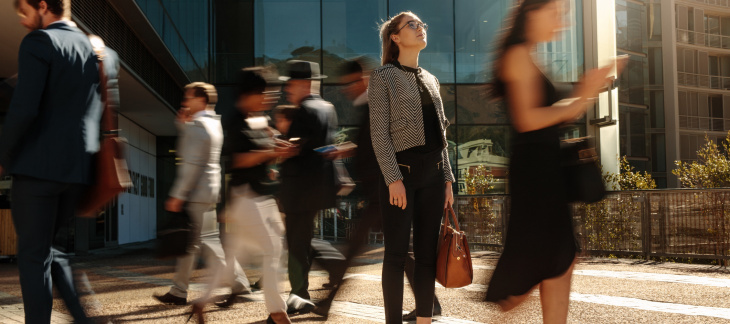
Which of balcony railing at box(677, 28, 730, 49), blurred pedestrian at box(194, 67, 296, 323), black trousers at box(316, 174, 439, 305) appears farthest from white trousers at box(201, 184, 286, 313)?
balcony railing at box(677, 28, 730, 49)

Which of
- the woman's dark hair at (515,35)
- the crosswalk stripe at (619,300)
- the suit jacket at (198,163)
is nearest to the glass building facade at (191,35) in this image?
the crosswalk stripe at (619,300)

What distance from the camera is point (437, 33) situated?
1945cm

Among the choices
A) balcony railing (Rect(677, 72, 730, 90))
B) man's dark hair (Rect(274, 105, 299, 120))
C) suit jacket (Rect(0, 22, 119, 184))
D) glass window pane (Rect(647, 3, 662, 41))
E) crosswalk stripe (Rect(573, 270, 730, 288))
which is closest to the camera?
suit jacket (Rect(0, 22, 119, 184))

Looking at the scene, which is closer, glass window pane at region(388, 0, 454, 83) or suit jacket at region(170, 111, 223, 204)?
suit jacket at region(170, 111, 223, 204)

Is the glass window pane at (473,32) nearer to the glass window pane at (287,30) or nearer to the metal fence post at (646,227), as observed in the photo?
the glass window pane at (287,30)

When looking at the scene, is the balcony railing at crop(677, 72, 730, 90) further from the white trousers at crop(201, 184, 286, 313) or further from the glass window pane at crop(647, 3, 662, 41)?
the white trousers at crop(201, 184, 286, 313)

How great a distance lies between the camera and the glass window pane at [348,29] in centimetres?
1928

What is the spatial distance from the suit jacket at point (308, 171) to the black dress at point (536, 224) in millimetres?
2312

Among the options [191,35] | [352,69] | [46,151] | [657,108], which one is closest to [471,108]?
[191,35]

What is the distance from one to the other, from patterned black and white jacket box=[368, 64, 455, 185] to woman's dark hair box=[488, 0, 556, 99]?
596mm

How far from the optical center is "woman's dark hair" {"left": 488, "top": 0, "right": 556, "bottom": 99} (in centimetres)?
304

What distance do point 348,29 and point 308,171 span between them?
14.8 metres

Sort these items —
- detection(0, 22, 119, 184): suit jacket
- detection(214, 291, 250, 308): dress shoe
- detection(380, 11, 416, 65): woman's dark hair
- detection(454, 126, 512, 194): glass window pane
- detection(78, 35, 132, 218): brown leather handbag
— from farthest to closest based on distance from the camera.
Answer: detection(454, 126, 512, 194): glass window pane
detection(214, 291, 250, 308): dress shoe
detection(380, 11, 416, 65): woman's dark hair
detection(78, 35, 132, 218): brown leather handbag
detection(0, 22, 119, 184): suit jacket

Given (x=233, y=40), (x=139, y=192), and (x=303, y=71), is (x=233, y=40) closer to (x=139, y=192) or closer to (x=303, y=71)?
(x=139, y=192)
